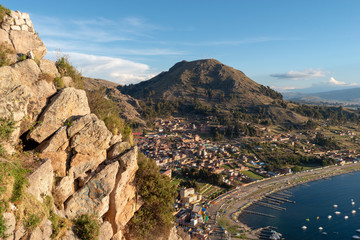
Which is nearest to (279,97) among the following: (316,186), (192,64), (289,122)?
(289,122)

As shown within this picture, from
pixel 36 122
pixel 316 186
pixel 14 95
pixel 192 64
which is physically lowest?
pixel 316 186

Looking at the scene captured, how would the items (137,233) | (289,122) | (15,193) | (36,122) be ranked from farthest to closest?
(289,122) < (137,233) < (36,122) < (15,193)

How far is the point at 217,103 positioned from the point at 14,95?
113 m

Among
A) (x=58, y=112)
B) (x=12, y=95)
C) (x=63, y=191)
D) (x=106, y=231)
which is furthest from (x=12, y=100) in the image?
(x=106, y=231)

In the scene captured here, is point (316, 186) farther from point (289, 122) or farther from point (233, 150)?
point (289, 122)

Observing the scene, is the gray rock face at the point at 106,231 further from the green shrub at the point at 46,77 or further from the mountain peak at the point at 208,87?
the mountain peak at the point at 208,87

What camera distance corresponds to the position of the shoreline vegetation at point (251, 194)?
108ft

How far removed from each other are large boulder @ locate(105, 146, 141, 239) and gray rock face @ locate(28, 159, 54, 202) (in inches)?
95.8

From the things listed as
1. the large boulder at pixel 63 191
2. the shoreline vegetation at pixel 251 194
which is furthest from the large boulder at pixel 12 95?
the shoreline vegetation at pixel 251 194

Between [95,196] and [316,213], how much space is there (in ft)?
144

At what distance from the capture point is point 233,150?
6662 centimetres

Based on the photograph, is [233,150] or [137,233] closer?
[137,233]

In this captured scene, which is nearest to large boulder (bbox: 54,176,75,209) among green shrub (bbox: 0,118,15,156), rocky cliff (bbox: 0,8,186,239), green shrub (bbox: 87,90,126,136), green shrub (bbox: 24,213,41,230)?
rocky cliff (bbox: 0,8,186,239)

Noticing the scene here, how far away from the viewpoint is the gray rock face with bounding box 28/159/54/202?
20.1ft
